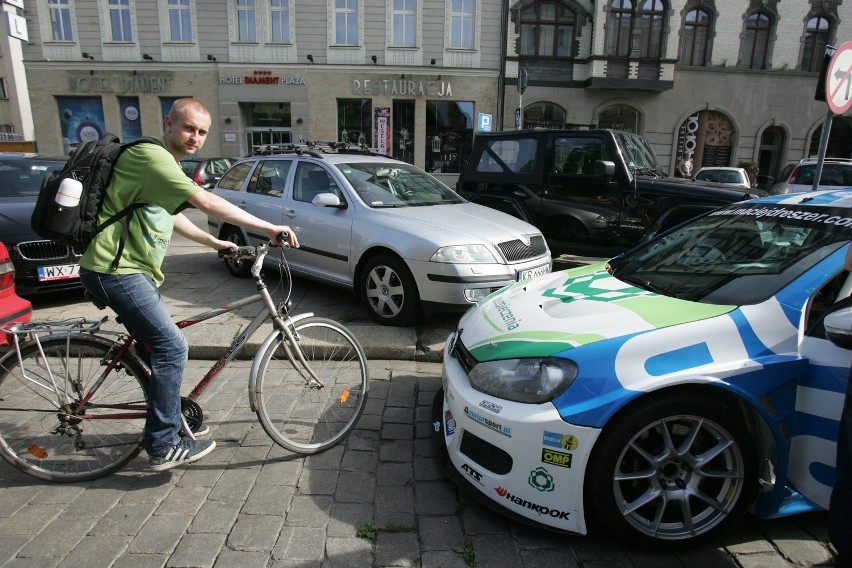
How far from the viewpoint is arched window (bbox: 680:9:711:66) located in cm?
2147

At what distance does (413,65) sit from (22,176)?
17.9 m

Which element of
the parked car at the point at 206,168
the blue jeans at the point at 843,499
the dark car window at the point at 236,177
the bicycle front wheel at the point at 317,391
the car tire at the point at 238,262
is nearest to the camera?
the blue jeans at the point at 843,499

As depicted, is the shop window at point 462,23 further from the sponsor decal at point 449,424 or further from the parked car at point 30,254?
the sponsor decal at point 449,424

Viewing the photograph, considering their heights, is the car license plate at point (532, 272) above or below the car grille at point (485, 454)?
above

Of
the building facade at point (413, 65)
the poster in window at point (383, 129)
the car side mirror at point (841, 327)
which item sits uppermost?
the building facade at point (413, 65)

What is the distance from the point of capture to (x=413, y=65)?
853 inches

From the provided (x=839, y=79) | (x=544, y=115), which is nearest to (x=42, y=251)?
(x=839, y=79)

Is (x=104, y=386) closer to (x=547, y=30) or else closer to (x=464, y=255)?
(x=464, y=255)

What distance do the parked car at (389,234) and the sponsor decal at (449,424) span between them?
1905mm

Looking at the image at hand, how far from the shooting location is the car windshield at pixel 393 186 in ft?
18.2

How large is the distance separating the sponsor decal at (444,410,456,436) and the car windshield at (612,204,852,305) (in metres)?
1.24

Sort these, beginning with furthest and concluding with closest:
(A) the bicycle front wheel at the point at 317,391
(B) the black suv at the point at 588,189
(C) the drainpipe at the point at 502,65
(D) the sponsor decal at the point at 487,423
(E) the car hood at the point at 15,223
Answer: (C) the drainpipe at the point at 502,65, (B) the black suv at the point at 588,189, (E) the car hood at the point at 15,223, (A) the bicycle front wheel at the point at 317,391, (D) the sponsor decal at the point at 487,423

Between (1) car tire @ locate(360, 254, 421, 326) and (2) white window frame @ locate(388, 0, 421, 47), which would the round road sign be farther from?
(2) white window frame @ locate(388, 0, 421, 47)

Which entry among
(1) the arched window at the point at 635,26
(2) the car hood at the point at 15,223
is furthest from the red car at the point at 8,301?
(1) the arched window at the point at 635,26
